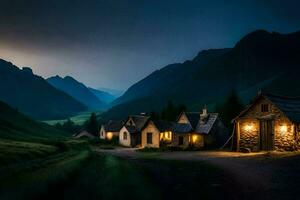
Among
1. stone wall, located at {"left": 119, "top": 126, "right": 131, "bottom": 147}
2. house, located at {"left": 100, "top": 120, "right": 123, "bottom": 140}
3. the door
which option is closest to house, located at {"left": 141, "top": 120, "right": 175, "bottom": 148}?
stone wall, located at {"left": 119, "top": 126, "right": 131, "bottom": 147}

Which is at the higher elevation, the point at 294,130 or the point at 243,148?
the point at 294,130

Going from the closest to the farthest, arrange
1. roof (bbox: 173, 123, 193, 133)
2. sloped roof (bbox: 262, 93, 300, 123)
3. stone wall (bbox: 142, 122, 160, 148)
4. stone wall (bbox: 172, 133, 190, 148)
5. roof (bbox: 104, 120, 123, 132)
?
1. sloped roof (bbox: 262, 93, 300, 123)
2. roof (bbox: 173, 123, 193, 133)
3. stone wall (bbox: 172, 133, 190, 148)
4. stone wall (bbox: 142, 122, 160, 148)
5. roof (bbox: 104, 120, 123, 132)

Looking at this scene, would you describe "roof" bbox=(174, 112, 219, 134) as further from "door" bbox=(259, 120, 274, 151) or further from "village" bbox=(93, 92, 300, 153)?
"door" bbox=(259, 120, 274, 151)

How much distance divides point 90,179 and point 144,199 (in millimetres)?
6922

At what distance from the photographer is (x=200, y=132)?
67.5 metres

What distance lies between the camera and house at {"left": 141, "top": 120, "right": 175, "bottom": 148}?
254 ft

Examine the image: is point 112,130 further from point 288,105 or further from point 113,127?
point 288,105

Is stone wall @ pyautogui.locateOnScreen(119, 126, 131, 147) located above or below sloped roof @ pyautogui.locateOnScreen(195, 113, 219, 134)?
below

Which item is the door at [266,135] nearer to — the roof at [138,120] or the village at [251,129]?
the village at [251,129]

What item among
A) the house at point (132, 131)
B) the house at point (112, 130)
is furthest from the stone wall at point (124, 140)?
the house at point (112, 130)

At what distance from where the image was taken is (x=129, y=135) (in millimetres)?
90000

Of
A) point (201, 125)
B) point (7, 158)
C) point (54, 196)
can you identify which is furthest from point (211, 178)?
point (201, 125)

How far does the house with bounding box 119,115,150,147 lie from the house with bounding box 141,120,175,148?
851 cm

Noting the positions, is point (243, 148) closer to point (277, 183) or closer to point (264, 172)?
point (264, 172)
